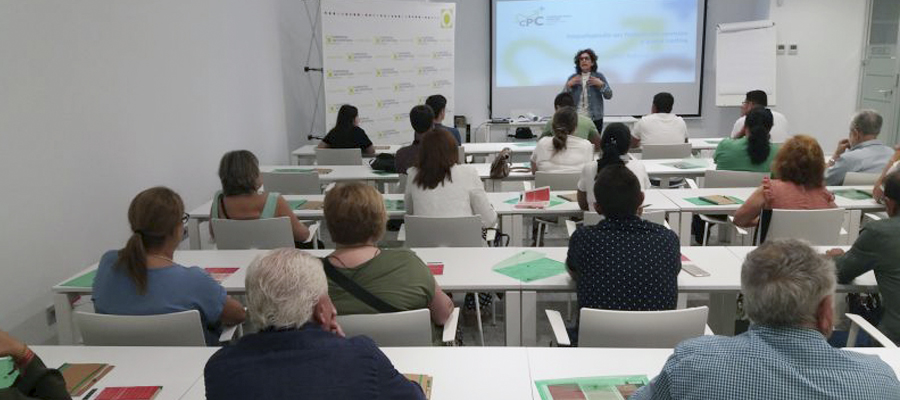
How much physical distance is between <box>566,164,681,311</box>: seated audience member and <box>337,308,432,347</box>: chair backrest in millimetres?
723

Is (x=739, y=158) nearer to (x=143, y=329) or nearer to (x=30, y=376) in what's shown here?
(x=143, y=329)

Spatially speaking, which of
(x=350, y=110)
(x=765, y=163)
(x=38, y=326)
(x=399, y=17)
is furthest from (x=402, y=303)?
(x=399, y=17)

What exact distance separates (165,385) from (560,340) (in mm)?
1382

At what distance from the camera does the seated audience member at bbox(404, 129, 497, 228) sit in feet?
12.7

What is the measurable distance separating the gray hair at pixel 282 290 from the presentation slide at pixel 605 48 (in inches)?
351

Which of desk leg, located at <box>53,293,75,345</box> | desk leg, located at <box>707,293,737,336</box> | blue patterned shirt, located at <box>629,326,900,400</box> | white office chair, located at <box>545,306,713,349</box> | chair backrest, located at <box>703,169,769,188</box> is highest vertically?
blue patterned shirt, located at <box>629,326,900,400</box>

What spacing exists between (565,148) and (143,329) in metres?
3.59

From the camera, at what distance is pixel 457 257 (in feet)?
10.9

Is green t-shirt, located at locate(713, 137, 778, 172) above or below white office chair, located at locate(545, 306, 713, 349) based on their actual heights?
above

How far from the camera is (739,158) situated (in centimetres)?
516

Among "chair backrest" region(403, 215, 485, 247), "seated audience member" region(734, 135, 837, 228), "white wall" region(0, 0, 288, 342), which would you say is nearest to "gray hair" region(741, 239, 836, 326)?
"chair backrest" region(403, 215, 485, 247)

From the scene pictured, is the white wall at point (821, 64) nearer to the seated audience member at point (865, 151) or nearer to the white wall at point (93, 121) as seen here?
the seated audience member at point (865, 151)

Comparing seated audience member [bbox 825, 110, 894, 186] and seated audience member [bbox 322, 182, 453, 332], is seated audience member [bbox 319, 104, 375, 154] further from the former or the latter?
seated audience member [bbox 322, 182, 453, 332]

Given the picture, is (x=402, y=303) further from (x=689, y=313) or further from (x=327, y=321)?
(x=689, y=313)
